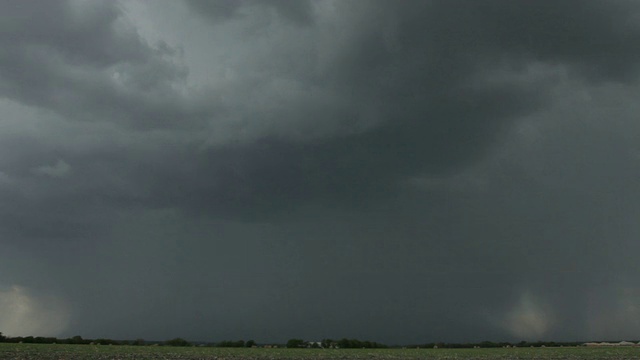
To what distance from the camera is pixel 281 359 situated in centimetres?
7056

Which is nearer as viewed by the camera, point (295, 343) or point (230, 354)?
point (230, 354)

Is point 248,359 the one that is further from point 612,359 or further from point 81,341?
point 81,341

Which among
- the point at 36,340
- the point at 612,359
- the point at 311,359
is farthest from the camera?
the point at 36,340

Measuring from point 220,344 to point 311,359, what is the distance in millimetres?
119819

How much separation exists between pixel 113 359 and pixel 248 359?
638 inches

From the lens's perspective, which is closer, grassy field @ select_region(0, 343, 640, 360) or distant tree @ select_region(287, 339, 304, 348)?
grassy field @ select_region(0, 343, 640, 360)

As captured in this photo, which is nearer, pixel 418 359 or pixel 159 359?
pixel 159 359

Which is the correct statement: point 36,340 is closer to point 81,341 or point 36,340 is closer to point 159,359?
point 81,341

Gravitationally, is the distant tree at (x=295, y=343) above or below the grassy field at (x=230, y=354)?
above

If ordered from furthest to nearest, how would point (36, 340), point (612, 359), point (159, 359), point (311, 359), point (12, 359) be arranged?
point (36, 340) → point (311, 359) → point (612, 359) → point (159, 359) → point (12, 359)

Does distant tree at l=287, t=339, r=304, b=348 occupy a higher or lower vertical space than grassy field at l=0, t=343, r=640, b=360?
higher

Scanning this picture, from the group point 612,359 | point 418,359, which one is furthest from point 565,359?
point 418,359

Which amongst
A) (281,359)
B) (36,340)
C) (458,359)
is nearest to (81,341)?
(36,340)

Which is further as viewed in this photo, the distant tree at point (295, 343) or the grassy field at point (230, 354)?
the distant tree at point (295, 343)
